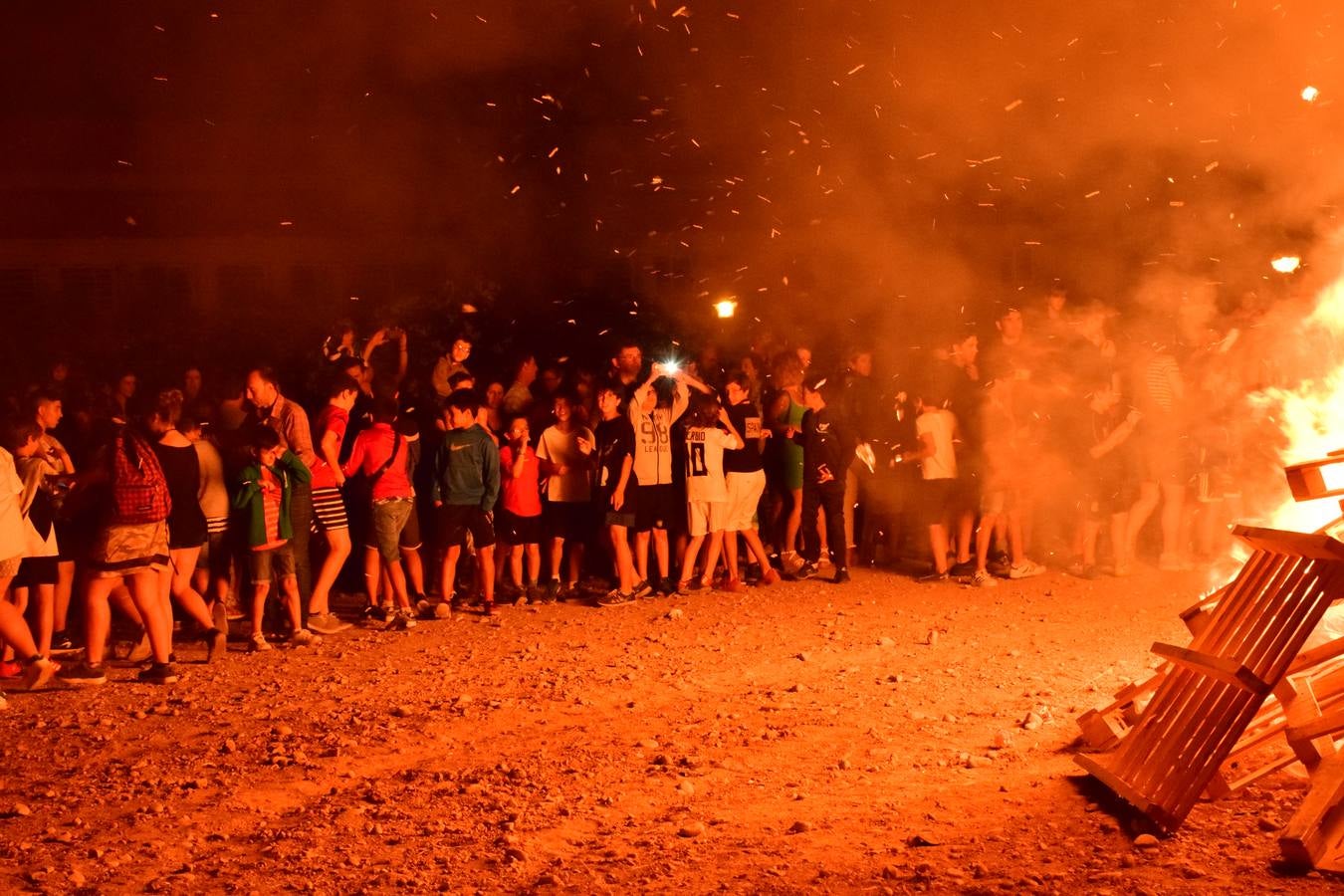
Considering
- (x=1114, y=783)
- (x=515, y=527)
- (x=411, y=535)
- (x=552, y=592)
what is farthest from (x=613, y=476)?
(x=1114, y=783)

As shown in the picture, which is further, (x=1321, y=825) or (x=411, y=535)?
(x=411, y=535)

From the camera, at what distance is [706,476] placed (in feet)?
28.7

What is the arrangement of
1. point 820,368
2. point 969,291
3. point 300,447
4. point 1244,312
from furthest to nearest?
point 969,291, point 820,368, point 1244,312, point 300,447

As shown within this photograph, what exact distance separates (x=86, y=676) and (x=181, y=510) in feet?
3.28

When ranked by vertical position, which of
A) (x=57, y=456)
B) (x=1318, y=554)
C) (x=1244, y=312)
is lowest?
(x=1318, y=554)

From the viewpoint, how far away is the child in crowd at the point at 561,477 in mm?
8648

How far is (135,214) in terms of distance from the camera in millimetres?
19344

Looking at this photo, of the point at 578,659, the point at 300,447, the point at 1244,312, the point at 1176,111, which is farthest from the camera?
the point at 1244,312

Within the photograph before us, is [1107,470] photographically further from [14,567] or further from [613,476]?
[14,567]

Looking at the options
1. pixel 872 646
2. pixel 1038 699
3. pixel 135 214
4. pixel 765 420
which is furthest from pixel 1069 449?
pixel 135 214

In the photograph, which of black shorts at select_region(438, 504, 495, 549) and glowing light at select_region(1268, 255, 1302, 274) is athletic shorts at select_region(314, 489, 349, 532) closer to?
black shorts at select_region(438, 504, 495, 549)

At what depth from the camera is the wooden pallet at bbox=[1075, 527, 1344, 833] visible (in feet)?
13.0

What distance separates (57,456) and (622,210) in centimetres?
1136

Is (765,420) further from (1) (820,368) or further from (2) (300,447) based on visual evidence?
(2) (300,447)
